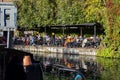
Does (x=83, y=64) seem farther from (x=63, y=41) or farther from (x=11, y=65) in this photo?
(x=11, y=65)

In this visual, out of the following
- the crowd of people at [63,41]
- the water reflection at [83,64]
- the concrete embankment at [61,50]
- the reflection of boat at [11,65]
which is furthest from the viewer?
the crowd of people at [63,41]

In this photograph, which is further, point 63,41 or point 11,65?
point 63,41

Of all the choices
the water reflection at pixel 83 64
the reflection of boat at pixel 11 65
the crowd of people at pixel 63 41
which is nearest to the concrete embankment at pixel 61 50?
the crowd of people at pixel 63 41

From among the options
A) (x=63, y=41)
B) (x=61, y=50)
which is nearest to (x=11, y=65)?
(x=61, y=50)

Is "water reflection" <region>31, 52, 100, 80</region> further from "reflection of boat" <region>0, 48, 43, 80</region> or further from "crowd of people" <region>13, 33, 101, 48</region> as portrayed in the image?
"reflection of boat" <region>0, 48, 43, 80</region>

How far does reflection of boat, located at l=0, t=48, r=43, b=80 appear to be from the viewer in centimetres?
848

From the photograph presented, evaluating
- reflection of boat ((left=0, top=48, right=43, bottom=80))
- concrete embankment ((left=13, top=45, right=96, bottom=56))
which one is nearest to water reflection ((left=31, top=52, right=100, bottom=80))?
concrete embankment ((left=13, top=45, right=96, bottom=56))

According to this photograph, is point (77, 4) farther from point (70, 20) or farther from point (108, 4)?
point (108, 4)

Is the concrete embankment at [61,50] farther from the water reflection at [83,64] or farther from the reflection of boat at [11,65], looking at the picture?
the reflection of boat at [11,65]

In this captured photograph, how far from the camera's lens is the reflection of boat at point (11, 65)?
8.48 metres

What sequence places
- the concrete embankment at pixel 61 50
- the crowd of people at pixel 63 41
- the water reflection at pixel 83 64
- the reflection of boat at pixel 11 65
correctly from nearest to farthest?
the reflection of boat at pixel 11 65 → the water reflection at pixel 83 64 → the concrete embankment at pixel 61 50 → the crowd of people at pixel 63 41

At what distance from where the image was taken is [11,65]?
28.2 feet

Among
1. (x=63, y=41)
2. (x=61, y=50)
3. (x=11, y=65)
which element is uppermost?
(x=11, y=65)

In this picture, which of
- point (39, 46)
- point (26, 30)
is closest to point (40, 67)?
point (39, 46)
